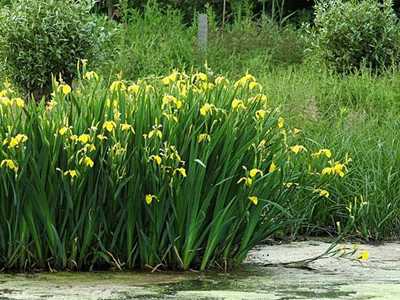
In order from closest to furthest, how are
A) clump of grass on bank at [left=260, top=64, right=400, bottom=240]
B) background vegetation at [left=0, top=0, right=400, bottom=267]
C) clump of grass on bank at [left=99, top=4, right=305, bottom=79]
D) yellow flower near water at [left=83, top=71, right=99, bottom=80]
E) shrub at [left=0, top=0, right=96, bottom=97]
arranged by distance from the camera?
yellow flower near water at [left=83, top=71, right=99, bottom=80]
background vegetation at [left=0, top=0, right=400, bottom=267]
clump of grass on bank at [left=260, top=64, right=400, bottom=240]
shrub at [left=0, top=0, right=96, bottom=97]
clump of grass on bank at [left=99, top=4, right=305, bottom=79]

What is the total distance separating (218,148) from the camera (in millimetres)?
4176

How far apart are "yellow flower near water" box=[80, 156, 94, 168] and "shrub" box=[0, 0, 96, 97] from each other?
5.10 metres

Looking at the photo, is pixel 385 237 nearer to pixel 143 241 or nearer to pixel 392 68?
pixel 143 241

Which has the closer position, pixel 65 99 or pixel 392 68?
pixel 65 99

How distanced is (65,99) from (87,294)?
1.26 metres

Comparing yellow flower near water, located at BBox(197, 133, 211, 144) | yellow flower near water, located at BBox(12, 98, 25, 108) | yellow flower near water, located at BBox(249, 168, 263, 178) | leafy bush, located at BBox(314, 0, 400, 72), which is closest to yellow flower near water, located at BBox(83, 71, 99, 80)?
yellow flower near water, located at BBox(12, 98, 25, 108)

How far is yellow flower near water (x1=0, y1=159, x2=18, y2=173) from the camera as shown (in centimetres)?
394

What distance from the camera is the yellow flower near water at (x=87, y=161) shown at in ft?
12.9

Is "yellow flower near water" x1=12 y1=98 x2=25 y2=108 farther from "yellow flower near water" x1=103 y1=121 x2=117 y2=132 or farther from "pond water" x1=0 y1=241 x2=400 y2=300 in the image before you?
"pond water" x1=0 y1=241 x2=400 y2=300

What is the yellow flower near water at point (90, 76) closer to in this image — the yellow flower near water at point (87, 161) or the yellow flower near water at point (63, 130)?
the yellow flower near water at point (63, 130)

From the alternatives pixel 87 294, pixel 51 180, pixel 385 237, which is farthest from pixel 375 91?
pixel 87 294

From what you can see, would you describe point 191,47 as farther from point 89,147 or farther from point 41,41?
point 89,147

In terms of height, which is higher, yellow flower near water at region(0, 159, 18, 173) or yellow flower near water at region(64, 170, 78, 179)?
yellow flower near water at region(0, 159, 18, 173)

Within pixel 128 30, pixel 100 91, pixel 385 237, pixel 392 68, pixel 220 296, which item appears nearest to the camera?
pixel 220 296
